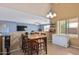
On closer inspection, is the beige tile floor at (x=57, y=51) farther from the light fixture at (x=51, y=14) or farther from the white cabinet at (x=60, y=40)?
the light fixture at (x=51, y=14)

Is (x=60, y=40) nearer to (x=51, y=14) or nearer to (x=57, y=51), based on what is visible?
(x=57, y=51)

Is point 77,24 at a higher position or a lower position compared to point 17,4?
lower

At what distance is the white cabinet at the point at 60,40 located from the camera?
5.98ft

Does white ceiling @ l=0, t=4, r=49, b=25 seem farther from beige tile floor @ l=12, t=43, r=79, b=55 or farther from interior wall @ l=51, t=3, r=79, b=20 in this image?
beige tile floor @ l=12, t=43, r=79, b=55

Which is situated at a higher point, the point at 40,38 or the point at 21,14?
the point at 21,14

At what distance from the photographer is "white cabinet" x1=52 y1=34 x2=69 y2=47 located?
5.98ft

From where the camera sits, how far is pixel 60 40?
186 cm

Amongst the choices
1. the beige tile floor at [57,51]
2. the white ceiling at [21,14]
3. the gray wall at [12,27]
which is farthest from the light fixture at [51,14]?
the beige tile floor at [57,51]

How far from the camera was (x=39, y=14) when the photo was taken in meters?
1.87

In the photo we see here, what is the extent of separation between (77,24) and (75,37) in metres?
0.20

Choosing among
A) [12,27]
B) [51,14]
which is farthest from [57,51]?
[12,27]

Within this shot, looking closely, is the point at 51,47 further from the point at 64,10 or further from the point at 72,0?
the point at 72,0

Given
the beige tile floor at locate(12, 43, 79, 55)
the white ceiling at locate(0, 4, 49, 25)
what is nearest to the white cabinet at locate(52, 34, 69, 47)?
the beige tile floor at locate(12, 43, 79, 55)

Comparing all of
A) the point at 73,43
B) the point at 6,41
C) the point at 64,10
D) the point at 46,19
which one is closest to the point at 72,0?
the point at 64,10
